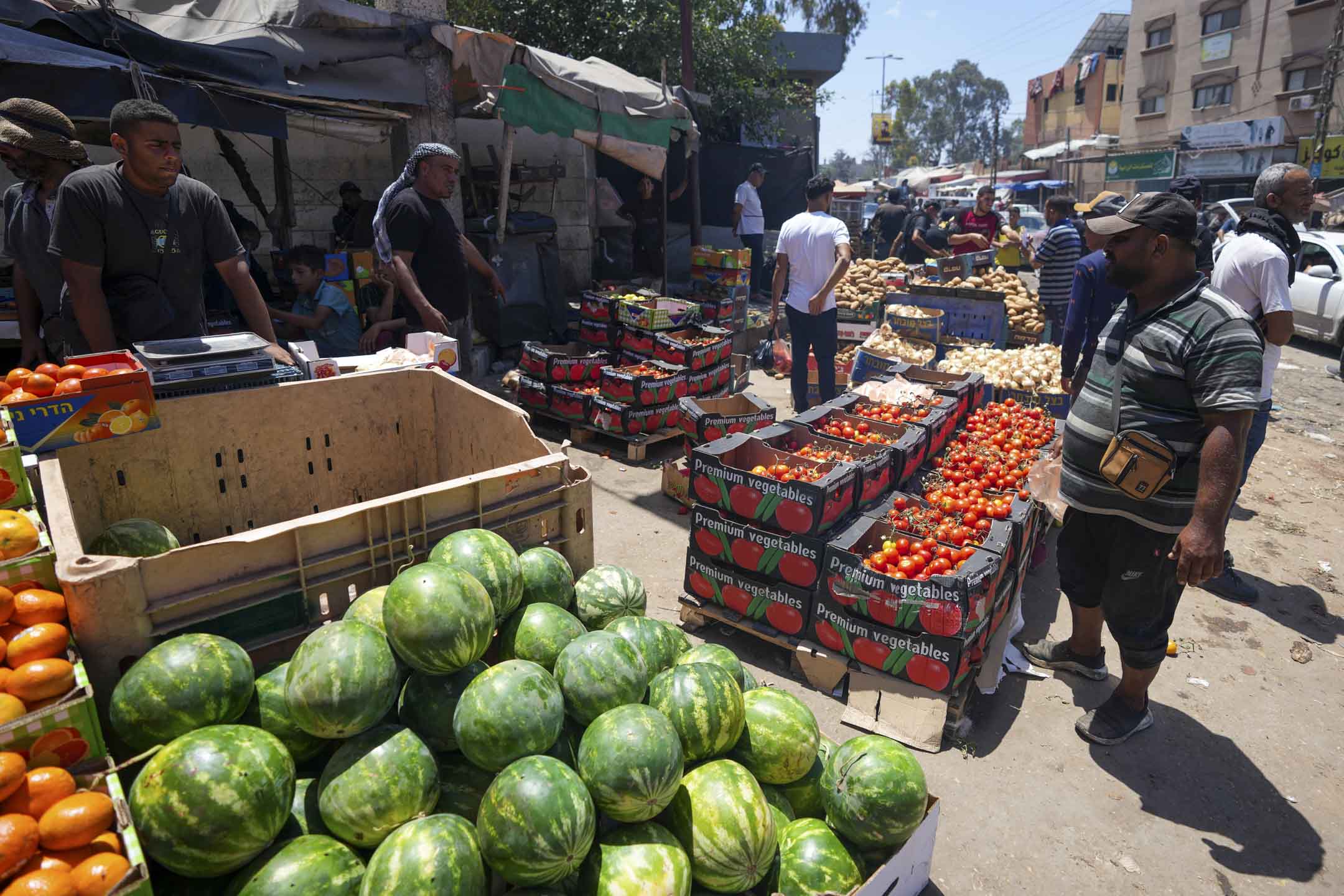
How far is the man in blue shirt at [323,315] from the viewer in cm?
686

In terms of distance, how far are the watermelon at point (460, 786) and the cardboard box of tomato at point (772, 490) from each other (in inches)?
97.9

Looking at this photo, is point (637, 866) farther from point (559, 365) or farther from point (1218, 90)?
point (1218, 90)

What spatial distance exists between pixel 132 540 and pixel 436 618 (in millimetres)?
1431

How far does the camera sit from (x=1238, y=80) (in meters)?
33.5

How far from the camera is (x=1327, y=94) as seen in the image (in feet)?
87.8

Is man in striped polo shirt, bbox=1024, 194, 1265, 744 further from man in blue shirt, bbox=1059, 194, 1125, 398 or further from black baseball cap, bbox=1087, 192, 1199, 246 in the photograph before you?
man in blue shirt, bbox=1059, 194, 1125, 398

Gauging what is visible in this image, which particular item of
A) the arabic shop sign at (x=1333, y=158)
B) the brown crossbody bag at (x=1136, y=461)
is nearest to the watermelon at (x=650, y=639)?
the brown crossbody bag at (x=1136, y=461)

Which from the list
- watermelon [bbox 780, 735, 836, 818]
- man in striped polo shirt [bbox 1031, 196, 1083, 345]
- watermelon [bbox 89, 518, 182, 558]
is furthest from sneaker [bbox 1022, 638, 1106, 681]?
man in striped polo shirt [bbox 1031, 196, 1083, 345]

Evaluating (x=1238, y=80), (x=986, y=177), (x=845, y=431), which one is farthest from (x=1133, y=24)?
(x=845, y=431)

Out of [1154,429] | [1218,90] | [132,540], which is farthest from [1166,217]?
[1218,90]

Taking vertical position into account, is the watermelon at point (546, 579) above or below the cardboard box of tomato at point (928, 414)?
above

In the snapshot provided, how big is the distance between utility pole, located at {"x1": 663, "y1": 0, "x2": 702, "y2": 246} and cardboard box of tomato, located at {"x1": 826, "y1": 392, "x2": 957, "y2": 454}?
28.8ft

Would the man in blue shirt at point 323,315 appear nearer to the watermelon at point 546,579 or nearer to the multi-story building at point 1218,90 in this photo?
the watermelon at point 546,579

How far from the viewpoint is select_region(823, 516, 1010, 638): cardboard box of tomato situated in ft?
11.9
